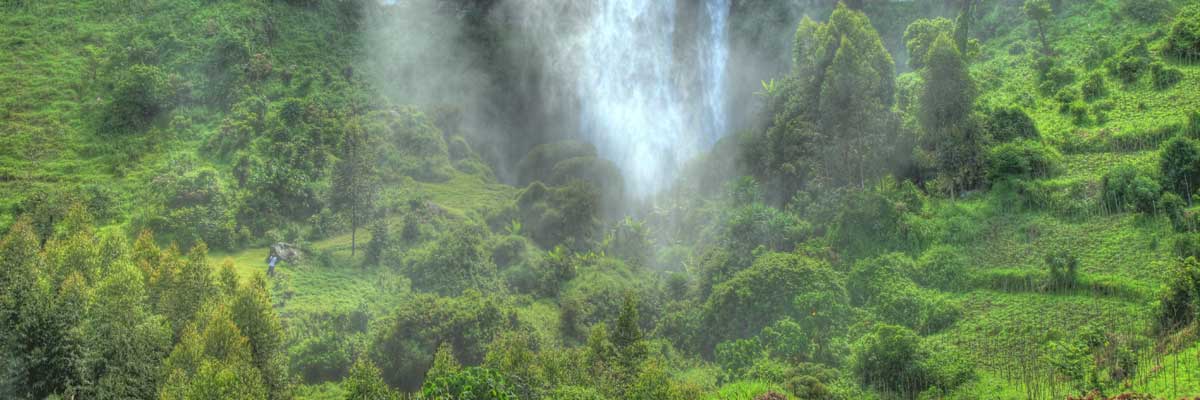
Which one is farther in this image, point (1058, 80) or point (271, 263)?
point (271, 263)

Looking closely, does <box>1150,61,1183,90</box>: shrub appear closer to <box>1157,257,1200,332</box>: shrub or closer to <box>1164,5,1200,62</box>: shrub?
<box>1164,5,1200,62</box>: shrub

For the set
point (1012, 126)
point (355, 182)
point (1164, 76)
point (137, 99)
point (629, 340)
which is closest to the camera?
point (629, 340)

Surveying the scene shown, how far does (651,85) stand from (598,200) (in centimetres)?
1275

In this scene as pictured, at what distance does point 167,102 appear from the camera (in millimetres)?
65750

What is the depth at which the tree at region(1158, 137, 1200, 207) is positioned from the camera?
129 ft

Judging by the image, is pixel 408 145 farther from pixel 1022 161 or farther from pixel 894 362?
pixel 894 362

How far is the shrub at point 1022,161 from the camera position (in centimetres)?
4478

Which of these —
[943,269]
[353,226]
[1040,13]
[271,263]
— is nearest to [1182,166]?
[943,269]

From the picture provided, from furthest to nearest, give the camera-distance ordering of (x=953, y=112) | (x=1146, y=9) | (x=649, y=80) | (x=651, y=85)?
(x=649, y=80) → (x=651, y=85) → (x=1146, y=9) → (x=953, y=112)

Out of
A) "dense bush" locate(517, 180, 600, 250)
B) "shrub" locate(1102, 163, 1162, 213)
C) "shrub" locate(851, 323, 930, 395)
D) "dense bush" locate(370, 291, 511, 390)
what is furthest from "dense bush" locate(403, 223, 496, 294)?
"shrub" locate(1102, 163, 1162, 213)

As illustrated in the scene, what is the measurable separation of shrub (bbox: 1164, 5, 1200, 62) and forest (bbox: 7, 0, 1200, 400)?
0.78 feet

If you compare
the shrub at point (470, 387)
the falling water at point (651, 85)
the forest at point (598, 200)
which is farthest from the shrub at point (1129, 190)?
the falling water at point (651, 85)

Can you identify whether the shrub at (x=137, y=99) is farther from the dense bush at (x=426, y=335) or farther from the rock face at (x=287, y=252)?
the dense bush at (x=426, y=335)

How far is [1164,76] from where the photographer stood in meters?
46.8
